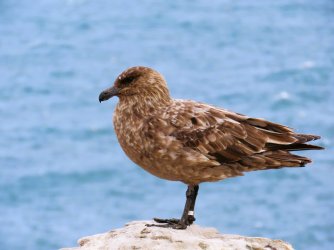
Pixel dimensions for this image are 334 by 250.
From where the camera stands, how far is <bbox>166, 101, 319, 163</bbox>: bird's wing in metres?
12.5

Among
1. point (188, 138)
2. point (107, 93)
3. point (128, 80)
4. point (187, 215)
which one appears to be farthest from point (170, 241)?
point (128, 80)

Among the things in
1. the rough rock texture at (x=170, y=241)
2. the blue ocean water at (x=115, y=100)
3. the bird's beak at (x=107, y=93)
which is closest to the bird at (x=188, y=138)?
the bird's beak at (x=107, y=93)

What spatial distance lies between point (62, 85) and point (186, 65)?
1473 cm

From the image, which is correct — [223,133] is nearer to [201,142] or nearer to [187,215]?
[201,142]

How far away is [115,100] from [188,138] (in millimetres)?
76570

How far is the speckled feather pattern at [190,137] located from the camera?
12.2 m

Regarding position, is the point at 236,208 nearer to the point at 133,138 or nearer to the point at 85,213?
the point at 85,213

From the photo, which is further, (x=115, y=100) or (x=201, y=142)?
(x=115, y=100)

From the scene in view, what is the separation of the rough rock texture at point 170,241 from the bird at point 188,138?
41cm

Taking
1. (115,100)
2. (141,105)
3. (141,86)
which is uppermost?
(115,100)

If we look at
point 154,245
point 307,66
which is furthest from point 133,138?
point 307,66

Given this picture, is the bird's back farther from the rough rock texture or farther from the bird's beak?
the rough rock texture

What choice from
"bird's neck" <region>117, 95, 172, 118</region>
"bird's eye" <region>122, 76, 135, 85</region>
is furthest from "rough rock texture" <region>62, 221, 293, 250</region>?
"bird's eye" <region>122, 76, 135, 85</region>

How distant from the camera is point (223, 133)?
12625mm
